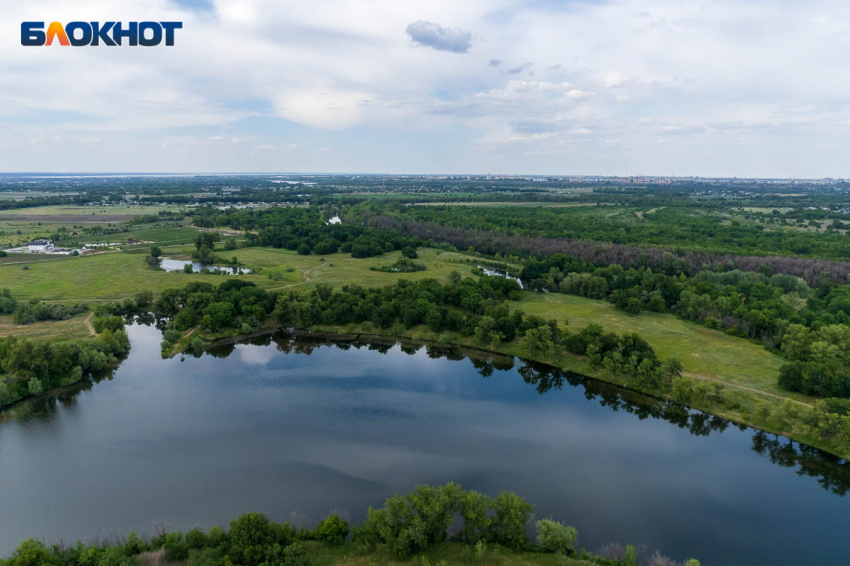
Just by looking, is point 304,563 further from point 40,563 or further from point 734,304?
point 734,304

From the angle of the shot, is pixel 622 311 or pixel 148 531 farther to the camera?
pixel 622 311

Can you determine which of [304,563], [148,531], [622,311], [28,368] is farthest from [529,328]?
[28,368]

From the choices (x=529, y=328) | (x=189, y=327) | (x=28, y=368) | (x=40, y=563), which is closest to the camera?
(x=40, y=563)

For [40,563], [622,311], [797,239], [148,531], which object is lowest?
[148,531]

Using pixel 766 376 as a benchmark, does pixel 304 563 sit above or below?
below

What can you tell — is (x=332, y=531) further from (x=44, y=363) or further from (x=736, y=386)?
(x=736, y=386)

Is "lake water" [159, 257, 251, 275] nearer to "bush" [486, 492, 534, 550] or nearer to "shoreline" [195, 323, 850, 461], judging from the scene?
"shoreline" [195, 323, 850, 461]

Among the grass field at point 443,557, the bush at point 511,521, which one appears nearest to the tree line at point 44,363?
the grass field at point 443,557
